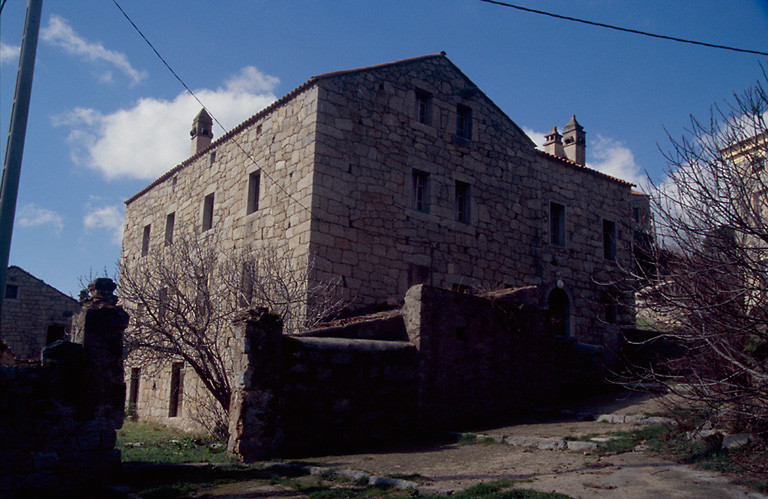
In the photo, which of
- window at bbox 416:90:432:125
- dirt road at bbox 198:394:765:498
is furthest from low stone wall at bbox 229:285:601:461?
window at bbox 416:90:432:125

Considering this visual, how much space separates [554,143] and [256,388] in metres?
18.4

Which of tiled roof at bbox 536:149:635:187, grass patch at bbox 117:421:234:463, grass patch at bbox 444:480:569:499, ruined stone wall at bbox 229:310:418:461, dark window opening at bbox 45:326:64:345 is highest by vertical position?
tiled roof at bbox 536:149:635:187

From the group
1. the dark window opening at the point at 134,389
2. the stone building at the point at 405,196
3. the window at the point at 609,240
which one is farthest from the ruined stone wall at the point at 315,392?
the dark window opening at the point at 134,389

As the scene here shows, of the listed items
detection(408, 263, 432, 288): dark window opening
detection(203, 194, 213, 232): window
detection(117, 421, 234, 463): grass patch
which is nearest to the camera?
detection(117, 421, 234, 463): grass patch

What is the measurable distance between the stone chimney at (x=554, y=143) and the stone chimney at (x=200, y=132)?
40.2 ft

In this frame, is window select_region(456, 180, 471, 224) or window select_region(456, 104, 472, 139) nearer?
window select_region(456, 180, 471, 224)

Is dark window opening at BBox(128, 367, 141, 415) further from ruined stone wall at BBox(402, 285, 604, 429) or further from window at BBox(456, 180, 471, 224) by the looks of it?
ruined stone wall at BBox(402, 285, 604, 429)

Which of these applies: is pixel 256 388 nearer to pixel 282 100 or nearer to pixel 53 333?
Answer: pixel 282 100

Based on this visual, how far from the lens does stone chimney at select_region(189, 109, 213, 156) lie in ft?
69.4

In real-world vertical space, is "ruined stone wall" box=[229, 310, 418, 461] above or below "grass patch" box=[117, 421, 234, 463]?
above

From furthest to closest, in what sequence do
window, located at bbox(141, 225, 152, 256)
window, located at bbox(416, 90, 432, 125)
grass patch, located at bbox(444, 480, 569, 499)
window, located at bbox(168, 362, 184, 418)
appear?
window, located at bbox(141, 225, 152, 256), window, located at bbox(168, 362, 184, 418), window, located at bbox(416, 90, 432, 125), grass patch, located at bbox(444, 480, 569, 499)

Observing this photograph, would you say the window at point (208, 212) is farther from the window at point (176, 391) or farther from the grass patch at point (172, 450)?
the grass patch at point (172, 450)

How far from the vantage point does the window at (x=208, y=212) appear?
17625mm

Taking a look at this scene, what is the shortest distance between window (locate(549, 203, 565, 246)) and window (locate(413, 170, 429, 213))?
466 centimetres
